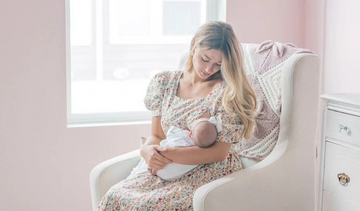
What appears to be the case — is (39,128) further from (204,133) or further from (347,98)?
(347,98)

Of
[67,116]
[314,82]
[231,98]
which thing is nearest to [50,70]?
[67,116]

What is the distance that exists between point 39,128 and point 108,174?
685mm

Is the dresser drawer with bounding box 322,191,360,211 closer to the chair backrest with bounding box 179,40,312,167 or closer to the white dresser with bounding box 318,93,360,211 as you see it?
the white dresser with bounding box 318,93,360,211

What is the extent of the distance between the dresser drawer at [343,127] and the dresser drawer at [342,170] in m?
0.03

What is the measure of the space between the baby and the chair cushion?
0.23 meters

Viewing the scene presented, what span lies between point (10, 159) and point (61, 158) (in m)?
0.23

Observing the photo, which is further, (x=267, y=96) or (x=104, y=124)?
(x=104, y=124)

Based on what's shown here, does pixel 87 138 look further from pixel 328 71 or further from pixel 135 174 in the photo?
pixel 328 71

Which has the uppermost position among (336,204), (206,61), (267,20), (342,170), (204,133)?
(267,20)

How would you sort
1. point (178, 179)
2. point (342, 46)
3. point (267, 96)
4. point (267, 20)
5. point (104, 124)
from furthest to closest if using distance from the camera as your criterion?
1. point (267, 20)
2. point (104, 124)
3. point (342, 46)
4. point (267, 96)
5. point (178, 179)

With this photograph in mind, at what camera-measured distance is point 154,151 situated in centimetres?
217

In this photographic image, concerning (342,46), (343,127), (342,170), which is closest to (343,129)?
(343,127)

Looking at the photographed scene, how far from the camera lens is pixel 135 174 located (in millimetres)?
2223

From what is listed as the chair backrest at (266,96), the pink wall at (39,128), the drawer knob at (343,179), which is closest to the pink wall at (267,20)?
the chair backrest at (266,96)
